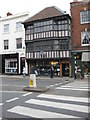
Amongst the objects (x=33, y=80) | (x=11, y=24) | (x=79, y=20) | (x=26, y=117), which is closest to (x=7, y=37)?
(x=11, y=24)

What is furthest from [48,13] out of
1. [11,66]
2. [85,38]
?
[11,66]

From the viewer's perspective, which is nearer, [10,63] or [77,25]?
[77,25]

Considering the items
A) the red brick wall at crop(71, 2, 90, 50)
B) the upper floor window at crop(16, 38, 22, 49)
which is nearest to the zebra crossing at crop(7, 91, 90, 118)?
the red brick wall at crop(71, 2, 90, 50)

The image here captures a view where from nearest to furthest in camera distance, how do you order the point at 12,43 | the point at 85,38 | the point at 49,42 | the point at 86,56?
the point at 86,56, the point at 85,38, the point at 49,42, the point at 12,43

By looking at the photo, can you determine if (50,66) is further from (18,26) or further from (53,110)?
(53,110)

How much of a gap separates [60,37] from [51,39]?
1251mm

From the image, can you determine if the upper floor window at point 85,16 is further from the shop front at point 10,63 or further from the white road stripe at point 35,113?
the white road stripe at point 35,113

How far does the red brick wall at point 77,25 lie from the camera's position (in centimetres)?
2102

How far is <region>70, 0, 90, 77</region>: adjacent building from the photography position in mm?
20456

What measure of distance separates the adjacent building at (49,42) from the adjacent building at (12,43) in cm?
148

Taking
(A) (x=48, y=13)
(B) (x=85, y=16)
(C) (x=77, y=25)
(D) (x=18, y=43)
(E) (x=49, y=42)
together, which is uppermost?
(A) (x=48, y=13)

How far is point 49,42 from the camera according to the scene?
22.1 m

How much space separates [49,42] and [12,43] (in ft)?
24.5

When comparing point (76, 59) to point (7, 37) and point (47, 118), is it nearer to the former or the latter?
point (7, 37)
